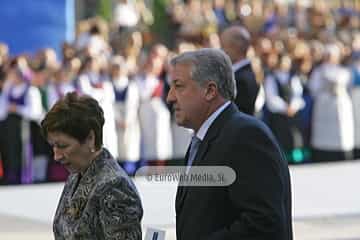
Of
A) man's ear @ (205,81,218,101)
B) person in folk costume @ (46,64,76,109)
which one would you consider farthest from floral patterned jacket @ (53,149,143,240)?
person in folk costume @ (46,64,76,109)

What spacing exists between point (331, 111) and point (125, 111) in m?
3.25

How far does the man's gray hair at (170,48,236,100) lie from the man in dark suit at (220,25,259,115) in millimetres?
3820

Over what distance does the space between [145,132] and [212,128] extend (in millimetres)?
10825

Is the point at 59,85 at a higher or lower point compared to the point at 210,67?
lower

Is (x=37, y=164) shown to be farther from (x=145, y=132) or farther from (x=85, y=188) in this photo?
(x=85, y=188)

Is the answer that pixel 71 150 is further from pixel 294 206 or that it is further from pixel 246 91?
pixel 294 206

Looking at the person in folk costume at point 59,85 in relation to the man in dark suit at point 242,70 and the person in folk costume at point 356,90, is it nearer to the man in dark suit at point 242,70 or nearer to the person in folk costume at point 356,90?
the person in folk costume at point 356,90

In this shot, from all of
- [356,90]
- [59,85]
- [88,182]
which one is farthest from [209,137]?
[356,90]

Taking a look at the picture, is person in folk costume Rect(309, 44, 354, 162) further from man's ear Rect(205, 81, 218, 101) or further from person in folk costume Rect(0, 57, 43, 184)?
man's ear Rect(205, 81, 218, 101)

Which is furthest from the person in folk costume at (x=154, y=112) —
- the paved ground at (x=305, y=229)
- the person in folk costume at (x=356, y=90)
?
the paved ground at (x=305, y=229)

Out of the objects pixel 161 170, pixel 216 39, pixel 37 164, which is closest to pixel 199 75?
pixel 161 170

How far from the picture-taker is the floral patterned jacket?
4.40 meters

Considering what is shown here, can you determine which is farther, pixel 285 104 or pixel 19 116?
pixel 285 104

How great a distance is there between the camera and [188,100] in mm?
4527
